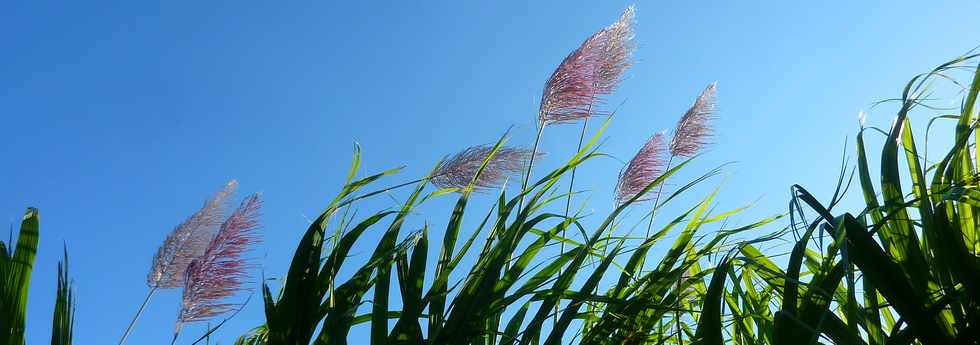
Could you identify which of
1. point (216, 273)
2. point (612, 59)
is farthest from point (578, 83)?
point (216, 273)

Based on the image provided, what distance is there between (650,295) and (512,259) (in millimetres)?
282

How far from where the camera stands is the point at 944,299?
1261 mm

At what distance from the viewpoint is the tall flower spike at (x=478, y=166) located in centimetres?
182

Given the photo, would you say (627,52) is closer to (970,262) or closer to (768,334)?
(768,334)

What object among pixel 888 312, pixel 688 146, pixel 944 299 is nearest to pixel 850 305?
pixel 944 299

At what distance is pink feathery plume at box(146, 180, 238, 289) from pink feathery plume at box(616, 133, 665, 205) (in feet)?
3.43

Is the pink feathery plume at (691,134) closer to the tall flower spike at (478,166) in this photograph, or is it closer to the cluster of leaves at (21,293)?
the tall flower spike at (478,166)

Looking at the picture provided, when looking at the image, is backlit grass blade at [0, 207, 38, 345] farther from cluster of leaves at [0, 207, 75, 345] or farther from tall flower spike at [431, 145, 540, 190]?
tall flower spike at [431, 145, 540, 190]

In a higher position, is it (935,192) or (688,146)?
(688,146)

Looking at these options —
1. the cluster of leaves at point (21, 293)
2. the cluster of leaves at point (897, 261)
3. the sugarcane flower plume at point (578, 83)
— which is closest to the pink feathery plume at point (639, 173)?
the sugarcane flower plume at point (578, 83)

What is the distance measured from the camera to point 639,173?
87.5 inches

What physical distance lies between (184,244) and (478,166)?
0.94 meters

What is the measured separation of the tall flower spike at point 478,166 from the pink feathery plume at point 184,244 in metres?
0.83

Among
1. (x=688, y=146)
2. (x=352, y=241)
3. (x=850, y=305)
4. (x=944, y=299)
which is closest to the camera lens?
(x=850, y=305)
